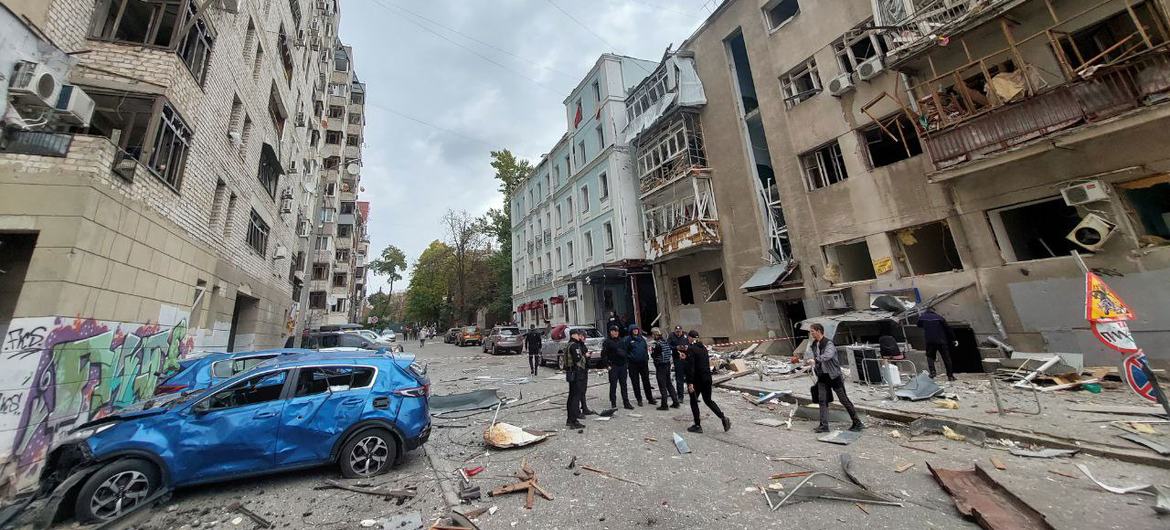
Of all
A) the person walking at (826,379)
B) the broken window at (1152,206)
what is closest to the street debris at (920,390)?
the person walking at (826,379)

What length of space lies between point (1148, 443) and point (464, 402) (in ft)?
38.1

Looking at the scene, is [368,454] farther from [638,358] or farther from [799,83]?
[799,83]

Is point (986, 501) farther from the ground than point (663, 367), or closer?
closer

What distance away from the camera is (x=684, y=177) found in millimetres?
19719

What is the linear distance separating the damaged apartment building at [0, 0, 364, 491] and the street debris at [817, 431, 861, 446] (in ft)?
38.7

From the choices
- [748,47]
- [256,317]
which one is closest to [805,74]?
[748,47]

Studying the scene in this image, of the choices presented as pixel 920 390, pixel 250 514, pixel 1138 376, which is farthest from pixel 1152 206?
pixel 250 514

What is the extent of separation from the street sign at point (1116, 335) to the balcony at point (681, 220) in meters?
13.6

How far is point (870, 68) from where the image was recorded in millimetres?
13391

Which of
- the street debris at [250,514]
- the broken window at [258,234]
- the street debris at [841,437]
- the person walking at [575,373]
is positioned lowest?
the street debris at [841,437]

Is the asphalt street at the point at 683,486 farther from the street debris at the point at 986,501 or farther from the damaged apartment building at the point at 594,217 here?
the damaged apartment building at the point at 594,217

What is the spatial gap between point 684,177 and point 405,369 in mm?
16490

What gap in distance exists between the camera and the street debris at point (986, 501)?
11.9 feet

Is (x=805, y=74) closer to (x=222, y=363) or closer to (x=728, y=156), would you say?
(x=728, y=156)
